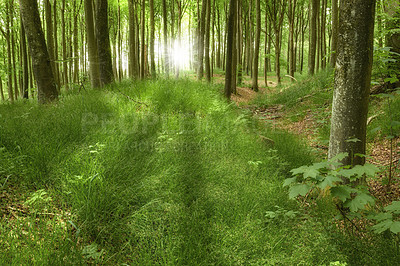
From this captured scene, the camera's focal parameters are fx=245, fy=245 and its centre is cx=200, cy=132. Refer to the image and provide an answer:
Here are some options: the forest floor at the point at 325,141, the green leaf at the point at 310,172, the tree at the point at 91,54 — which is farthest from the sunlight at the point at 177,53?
the green leaf at the point at 310,172

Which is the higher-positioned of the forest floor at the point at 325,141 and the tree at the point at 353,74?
the tree at the point at 353,74

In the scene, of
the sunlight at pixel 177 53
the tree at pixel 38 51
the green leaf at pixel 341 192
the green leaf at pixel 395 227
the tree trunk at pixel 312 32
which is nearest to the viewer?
the green leaf at pixel 395 227

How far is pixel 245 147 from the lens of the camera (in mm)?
4430

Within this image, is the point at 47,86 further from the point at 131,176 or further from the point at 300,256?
the point at 300,256

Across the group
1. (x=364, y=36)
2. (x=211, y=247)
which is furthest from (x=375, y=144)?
(x=211, y=247)

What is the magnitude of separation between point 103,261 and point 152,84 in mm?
4958

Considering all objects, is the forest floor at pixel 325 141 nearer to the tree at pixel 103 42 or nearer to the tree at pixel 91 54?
the tree at pixel 103 42

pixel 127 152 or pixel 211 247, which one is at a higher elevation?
pixel 127 152

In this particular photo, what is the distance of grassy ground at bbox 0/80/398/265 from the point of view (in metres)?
1.99

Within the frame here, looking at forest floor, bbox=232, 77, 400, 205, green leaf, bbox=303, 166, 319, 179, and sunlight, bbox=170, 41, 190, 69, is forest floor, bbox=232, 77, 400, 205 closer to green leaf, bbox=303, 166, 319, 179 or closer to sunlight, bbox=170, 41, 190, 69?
green leaf, bbox=303, 166, 319, 179

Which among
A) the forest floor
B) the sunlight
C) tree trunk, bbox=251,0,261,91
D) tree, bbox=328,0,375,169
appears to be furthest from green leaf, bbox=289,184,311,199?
tree trunk, bbox=251,0,261,91

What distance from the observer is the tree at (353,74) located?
2.70 m

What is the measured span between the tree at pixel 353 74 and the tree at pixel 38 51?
5922 mm

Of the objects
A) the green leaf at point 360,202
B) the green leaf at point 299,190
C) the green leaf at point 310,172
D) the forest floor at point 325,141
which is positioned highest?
the green leaf at point 310,172
